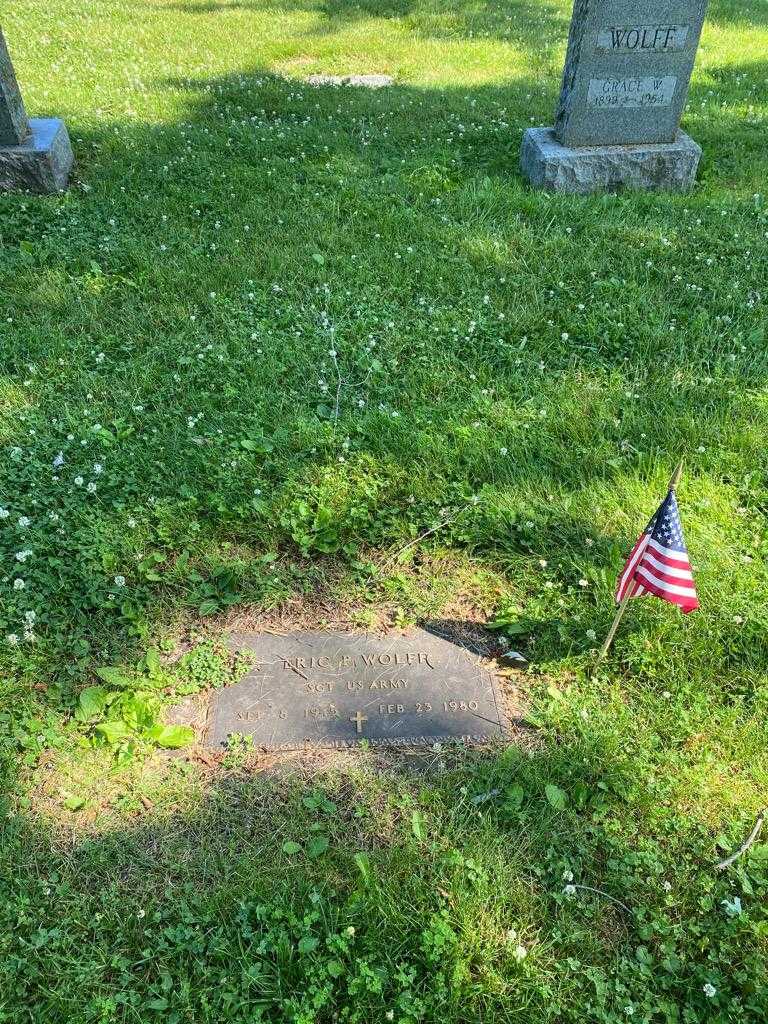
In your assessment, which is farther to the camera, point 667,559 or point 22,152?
point 22,152

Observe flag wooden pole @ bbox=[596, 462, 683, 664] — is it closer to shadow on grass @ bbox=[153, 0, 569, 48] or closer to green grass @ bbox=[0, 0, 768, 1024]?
green grass @ bbox=[0, 0, 768, 1024]

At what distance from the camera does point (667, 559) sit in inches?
Result: 104

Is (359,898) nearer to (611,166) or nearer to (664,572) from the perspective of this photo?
(664,572)

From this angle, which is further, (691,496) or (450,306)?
(450,306)

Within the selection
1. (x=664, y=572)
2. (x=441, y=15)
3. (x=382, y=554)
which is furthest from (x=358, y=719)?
(x=441, y=15)

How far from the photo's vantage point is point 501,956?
89.8 inches

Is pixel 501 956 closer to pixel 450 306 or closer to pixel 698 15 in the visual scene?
pixel 450 306

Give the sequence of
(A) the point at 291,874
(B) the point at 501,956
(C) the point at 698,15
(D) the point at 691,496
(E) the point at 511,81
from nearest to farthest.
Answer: (B) the point at 501,956, (A) the point at 291,874, (D) the point at 691,496, (C) the point at 698,15, (E) the point at 511,81

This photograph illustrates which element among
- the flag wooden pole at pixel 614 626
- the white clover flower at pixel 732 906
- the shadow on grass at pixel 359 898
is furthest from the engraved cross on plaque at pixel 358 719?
the white clover flower at pixel 732 906

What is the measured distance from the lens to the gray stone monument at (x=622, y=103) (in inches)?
227

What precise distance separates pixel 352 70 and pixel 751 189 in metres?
5.36

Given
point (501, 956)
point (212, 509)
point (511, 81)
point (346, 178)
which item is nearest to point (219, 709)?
point (212, 509)

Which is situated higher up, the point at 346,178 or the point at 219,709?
the point at 346,178

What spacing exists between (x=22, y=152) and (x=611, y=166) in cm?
490
